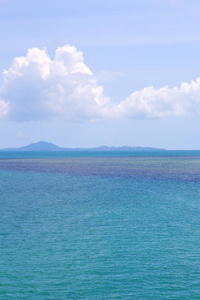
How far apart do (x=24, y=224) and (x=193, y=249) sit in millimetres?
19134

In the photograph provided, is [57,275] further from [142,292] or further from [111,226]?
[111,226]

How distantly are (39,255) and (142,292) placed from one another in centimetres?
1042

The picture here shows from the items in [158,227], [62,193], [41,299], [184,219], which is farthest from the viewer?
[62,193]

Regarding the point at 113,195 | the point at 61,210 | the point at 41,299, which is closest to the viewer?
the point at 41,299

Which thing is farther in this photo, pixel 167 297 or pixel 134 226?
pixel 134 226

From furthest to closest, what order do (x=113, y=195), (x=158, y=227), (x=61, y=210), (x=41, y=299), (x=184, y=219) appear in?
1. (x=113, y=195)
2. (x=61, y=210)
3. (x=184, y=219)
4. (x=158, y=227)
5. (x=41, y=299)

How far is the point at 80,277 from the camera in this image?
25.4 meters

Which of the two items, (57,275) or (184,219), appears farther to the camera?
(184,219)

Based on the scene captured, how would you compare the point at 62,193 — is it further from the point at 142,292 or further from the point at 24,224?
the point at 142,292

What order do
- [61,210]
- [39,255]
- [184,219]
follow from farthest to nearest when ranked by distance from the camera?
[61,210] → [184,219] → [39,255]

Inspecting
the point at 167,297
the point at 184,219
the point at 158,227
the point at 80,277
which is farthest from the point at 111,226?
the point at 167,297

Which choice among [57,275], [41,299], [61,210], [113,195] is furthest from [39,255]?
[113,195]

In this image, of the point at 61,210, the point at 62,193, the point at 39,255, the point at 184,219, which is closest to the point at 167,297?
the point at 39,255

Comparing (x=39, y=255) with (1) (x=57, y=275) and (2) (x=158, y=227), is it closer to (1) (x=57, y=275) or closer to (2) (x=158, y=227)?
(1) (x=57, y=275)
